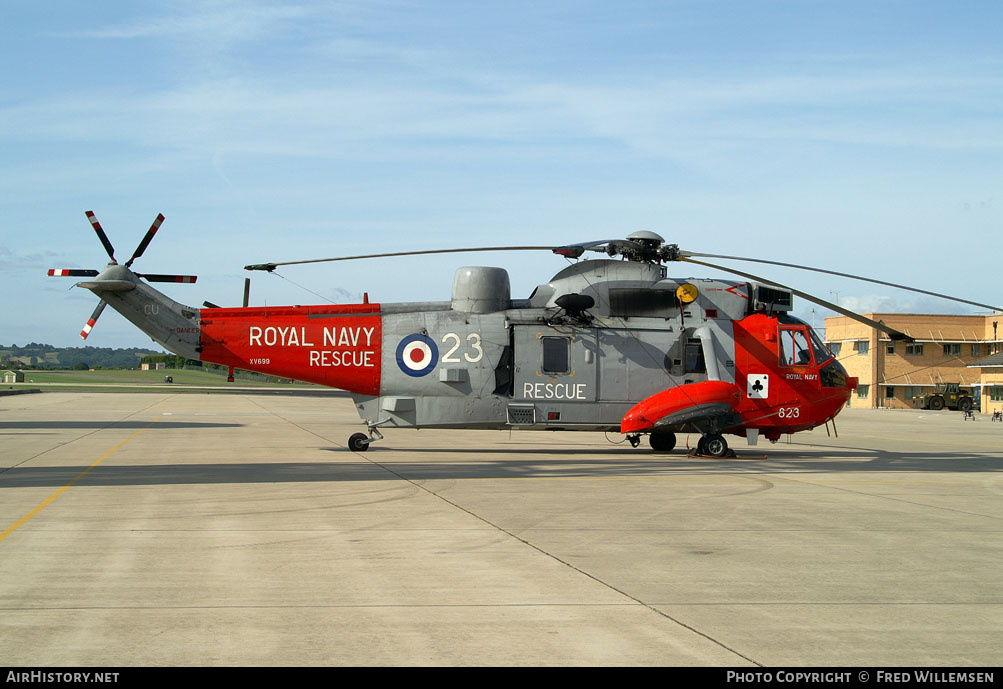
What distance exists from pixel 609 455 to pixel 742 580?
12.5m

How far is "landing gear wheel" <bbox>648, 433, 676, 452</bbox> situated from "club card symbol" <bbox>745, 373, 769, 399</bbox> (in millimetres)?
2205

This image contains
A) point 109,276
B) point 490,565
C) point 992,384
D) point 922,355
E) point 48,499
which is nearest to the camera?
point 490,565

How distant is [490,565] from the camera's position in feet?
25.6

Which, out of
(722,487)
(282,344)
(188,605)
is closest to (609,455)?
(722,487)

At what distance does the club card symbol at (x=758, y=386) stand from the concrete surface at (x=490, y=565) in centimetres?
291

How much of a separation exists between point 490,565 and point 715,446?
1236 cm

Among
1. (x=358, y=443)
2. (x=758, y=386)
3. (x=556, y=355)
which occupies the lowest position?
(x=358, y=443)

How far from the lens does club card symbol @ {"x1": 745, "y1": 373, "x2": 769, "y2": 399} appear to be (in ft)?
63.7

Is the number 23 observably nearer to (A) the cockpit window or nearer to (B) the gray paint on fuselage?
(B) the gray paint on fuselage

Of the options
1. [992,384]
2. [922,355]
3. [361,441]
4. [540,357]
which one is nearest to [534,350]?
[540,357]

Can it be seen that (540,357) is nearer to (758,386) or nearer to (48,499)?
(758,386)

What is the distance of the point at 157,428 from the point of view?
27609mm

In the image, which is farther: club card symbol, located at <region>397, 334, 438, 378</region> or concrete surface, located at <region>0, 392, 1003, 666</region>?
club card symbol, located at <region>397, 334, 438, 378</region>

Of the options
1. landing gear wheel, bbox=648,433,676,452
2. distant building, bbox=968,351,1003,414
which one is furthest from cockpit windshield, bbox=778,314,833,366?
distant building, bbox=968,351,1003,414
